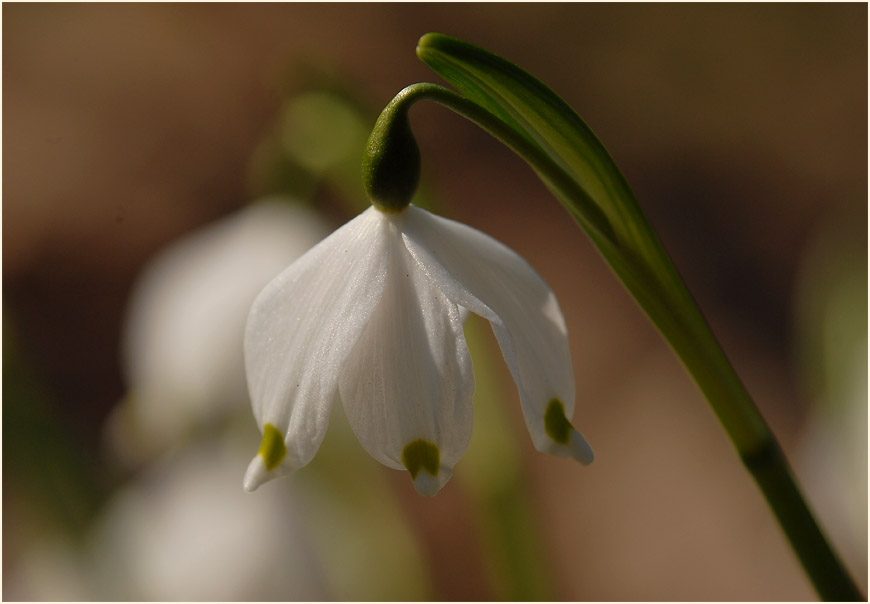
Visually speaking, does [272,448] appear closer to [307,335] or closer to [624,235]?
[307,335]

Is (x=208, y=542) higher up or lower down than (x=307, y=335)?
lower down

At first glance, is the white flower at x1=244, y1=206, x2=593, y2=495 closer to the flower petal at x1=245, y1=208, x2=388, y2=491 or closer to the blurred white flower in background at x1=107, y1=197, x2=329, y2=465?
the flower petal at x1=245, y1=208, x2=388, y2=491

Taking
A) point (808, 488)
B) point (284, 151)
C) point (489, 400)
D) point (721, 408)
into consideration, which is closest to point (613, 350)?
point (808, 488)

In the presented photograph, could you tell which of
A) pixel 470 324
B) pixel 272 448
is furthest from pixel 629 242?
pixel 470 324

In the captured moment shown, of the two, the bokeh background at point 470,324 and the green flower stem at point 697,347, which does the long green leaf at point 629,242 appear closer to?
the green flower stem at point 697,347

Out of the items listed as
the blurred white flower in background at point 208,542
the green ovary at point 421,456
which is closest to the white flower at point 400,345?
the green ovary at point 421,456

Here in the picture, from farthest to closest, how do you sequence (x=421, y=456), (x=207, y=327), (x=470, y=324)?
(x=207, y=327), (x=470, y=324), (x=421, y=456)

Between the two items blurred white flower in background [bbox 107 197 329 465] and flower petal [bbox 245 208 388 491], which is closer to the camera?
Answer: flower petal [bbox 245 208 388 491]

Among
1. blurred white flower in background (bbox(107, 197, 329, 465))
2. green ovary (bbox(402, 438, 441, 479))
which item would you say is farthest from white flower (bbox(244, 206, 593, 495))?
blurred white flower in background (bbox(107, 197, 329, 465))
